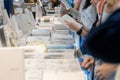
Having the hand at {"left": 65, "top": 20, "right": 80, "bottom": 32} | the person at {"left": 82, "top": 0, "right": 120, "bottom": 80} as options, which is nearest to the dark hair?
the hand at {"left": 65, "top": 20, "right": 80, "bottom": 32}

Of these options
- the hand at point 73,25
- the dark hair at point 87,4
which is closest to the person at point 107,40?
the hand at point 73,25

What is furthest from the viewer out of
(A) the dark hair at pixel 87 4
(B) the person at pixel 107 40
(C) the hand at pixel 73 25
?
(A) the dark hair at pixel 87 4

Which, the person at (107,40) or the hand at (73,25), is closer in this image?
the person at (107,40)

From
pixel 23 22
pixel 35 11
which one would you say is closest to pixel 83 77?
pixel 23 22

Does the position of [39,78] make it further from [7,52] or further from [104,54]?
[104,54]

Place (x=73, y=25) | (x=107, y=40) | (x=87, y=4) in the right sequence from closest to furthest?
1. (x=107, y=40)
2. (x=73, y=25)
3. (x=87, y=4)

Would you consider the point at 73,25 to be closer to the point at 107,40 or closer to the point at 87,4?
the point at 87,4

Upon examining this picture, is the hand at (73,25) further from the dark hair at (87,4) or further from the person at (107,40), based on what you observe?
the person at (107,40)

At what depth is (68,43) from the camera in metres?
2.83

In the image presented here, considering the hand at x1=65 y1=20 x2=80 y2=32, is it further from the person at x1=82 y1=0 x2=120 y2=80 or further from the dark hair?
the person at x1=82 y1=0 x2=120 y2=80

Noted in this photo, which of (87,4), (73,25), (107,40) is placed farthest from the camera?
(87,4)

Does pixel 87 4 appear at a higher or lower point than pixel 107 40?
lower

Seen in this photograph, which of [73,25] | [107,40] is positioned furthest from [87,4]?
[107,40]

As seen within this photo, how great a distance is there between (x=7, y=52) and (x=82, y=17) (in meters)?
2.05
